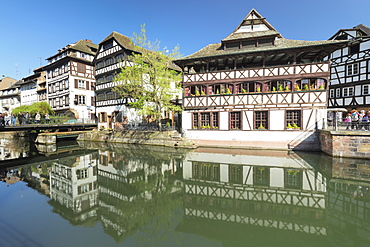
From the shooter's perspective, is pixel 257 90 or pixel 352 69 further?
pixel 352 69

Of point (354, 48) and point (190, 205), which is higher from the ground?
point (354, 48)

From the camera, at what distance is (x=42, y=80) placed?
3938 centimetres

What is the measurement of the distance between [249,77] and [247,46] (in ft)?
10.7

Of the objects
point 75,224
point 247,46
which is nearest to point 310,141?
point 247,46

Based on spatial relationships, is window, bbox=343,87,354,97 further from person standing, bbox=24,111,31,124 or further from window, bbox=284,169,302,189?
person standing, bbox=24,111,31,124

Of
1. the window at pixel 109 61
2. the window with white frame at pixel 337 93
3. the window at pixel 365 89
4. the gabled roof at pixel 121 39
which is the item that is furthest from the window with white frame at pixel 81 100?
the window at pixel 365 89

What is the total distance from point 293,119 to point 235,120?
4950mm

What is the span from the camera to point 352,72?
2350 centimetres

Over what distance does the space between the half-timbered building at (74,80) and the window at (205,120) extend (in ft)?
68.2

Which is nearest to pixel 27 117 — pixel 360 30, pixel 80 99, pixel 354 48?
pixel 80 99

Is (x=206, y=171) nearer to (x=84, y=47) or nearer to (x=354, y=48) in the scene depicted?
(x=354, y=48)

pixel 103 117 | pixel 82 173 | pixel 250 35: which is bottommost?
pixel 82 173

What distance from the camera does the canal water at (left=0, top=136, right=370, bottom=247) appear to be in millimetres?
4621

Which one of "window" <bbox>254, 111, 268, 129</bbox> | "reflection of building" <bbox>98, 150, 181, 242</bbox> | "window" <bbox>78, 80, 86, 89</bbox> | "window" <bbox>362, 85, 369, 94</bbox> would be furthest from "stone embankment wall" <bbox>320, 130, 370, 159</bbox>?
"window" <bbox>78, 80, 86, 89</bbox>
